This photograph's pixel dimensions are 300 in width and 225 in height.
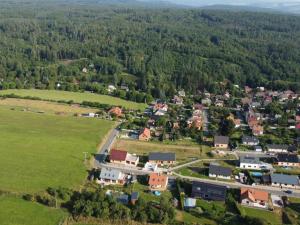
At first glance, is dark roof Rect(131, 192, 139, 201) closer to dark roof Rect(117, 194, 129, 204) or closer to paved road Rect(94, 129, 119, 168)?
dark roof Rect(117, 194, 129, 204)

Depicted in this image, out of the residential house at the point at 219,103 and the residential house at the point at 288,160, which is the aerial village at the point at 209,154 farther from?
the residential house at the point at 219,103

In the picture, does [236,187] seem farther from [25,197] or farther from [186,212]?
[25,197]

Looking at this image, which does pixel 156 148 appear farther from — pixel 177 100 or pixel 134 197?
pixel 177 100

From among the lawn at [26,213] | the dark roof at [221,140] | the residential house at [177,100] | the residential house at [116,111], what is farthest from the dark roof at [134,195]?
the residential house at [177,100]

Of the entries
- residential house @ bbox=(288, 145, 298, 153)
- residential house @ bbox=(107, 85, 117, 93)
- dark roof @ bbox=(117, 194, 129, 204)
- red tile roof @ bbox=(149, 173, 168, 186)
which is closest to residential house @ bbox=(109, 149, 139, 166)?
red tile roof @ bbox=(149, 173, 168, 186)

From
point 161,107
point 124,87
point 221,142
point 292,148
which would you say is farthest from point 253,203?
point 124,87
